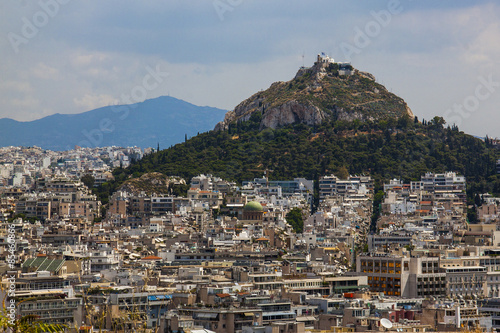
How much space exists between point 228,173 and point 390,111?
3225cm

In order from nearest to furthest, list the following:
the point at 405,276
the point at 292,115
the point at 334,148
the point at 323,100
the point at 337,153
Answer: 1. the point at 405,276
2. the point at 337,153
3. the point at 334,148
4. the point at 292,115
5. the point at 323,100

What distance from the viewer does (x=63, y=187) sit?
12144 centimetres

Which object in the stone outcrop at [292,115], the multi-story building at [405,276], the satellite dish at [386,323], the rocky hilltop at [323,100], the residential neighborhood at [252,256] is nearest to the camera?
the satellite dish at [386,323]

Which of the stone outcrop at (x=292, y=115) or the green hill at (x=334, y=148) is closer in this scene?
the green hill at (x=334, y=148)

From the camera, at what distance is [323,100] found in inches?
6260

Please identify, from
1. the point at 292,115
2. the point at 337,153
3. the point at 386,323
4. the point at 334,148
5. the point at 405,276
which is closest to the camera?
the point at 386,323

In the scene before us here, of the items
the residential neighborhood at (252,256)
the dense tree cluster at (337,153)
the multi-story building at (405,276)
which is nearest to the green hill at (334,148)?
the dense tree cluster at (337,153)

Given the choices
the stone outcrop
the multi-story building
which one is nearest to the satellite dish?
the multi-story building

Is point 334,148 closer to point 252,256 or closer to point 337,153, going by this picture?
point 337,153

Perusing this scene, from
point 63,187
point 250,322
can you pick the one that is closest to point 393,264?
point 250,322

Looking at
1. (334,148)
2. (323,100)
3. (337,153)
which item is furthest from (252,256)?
(323,100)

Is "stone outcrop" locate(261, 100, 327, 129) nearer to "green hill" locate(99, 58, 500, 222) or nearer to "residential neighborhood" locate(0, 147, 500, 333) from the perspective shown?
"green hill" locate(99, 58, 500, 222)

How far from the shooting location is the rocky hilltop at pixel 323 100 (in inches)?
6186

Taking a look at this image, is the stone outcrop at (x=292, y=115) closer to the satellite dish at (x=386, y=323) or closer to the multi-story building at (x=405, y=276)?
the multi-story building at (x=405, y=276)
